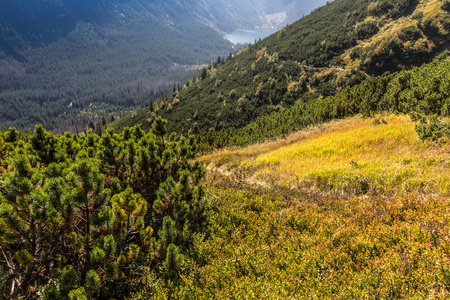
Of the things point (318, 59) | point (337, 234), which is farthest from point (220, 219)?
point (318, 59)

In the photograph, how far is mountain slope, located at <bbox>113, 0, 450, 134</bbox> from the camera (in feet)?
198

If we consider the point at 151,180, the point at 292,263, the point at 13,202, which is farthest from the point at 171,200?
the point at 292,263

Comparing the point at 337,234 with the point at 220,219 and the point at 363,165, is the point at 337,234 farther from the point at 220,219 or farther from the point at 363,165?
the point at 363,165

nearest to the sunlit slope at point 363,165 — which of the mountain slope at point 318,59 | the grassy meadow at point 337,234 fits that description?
the grassy meadow at point 337,234

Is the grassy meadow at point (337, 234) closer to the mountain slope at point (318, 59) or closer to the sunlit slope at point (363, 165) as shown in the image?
the sunlit slope at point (363, 165)

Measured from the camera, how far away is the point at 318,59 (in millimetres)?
84062

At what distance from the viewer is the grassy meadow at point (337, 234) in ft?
11.3

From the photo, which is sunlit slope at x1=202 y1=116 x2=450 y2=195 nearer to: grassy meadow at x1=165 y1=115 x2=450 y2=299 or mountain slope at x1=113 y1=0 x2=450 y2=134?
grassy meadow at x1=165 y1=115 x2=450 y2=299

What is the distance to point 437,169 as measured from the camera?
21.3 feet

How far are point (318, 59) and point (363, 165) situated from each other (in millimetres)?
92410

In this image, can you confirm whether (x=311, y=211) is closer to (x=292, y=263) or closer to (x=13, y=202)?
(x=292, y=263)

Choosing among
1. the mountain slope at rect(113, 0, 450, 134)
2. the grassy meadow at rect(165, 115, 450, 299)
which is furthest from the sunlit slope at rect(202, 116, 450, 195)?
the mountain slope at rect(113, 0, 450, 134)

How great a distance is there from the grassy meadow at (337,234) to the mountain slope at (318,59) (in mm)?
67021

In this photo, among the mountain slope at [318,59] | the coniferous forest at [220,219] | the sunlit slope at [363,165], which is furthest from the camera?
the mountain slope at [318,59]
